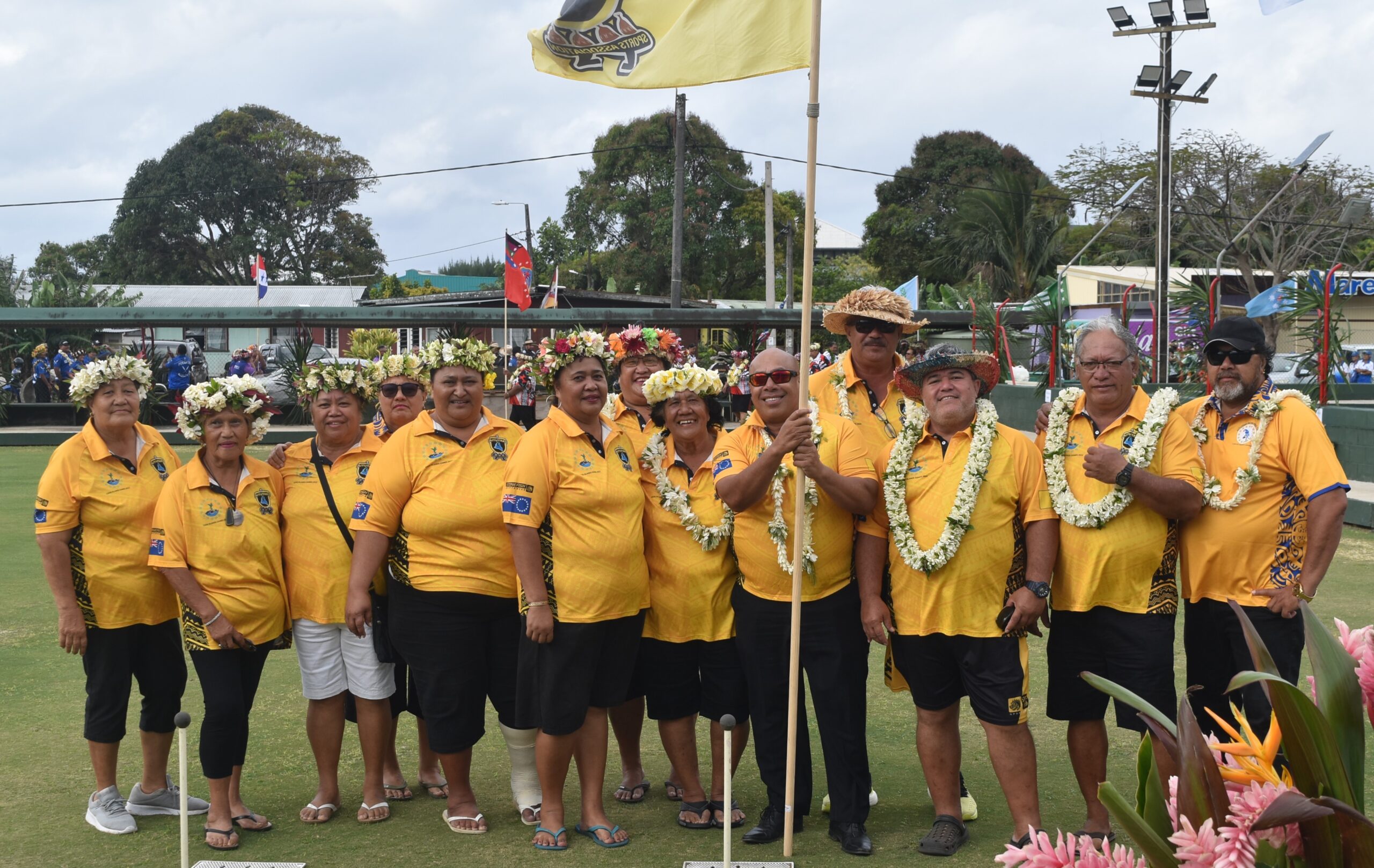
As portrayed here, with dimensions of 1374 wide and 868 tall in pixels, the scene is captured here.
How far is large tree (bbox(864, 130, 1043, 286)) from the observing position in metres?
51.7

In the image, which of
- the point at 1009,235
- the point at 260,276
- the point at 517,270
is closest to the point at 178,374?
the point at 517,270

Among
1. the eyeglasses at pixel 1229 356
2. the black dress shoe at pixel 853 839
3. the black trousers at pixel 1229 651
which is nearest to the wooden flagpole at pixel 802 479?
the black dress shoe at pixel 853 839

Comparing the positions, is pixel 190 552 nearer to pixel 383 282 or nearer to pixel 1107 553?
pixel 1107 553

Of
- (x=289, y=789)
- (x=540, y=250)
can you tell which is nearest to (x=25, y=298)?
(x=540, y=250)

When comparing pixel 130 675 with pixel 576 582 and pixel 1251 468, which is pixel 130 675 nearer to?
pixel 576 582

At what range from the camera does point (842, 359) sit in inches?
218

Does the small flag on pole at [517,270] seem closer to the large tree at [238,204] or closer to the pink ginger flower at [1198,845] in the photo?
the pink ginger flower at [1198,845]

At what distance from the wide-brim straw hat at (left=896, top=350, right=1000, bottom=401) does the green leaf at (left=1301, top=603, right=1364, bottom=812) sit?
3.06 meters

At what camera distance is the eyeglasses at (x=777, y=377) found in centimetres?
475

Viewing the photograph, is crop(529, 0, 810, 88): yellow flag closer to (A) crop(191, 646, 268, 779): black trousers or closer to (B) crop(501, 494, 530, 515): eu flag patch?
(B) crop(501, 494, 530, 515): eu flag patch

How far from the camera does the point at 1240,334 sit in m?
4.64

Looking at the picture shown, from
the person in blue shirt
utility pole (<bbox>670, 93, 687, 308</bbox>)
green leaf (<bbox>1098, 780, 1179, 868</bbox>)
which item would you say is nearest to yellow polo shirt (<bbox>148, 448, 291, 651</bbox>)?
green leaf (<bbox>1098, 780, 1179, 868</bbox>)

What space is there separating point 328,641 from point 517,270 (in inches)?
793

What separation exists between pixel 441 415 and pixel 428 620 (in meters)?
0.84
